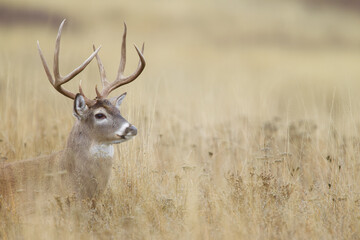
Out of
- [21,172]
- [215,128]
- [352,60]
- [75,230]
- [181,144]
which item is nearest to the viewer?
[75,230]

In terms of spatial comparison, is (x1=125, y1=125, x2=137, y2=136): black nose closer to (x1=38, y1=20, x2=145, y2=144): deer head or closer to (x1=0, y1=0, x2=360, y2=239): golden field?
(x1=38, y1=20, x2=145, y2=144): deer head

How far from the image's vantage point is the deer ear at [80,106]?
6320mm

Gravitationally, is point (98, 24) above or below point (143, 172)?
above

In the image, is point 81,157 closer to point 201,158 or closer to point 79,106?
point 79,106

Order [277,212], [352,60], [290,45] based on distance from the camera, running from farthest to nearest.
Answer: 1. [290,45]
2. [352,60]
3. [277,212]

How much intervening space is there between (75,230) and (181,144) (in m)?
3.58

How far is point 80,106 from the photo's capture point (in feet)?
21.1

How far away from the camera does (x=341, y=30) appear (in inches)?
1137

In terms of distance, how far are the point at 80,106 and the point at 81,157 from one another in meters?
0.59

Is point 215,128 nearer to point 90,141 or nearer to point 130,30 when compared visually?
point 90,141

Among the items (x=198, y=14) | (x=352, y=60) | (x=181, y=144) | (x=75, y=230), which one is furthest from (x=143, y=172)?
(x=198, y=14)

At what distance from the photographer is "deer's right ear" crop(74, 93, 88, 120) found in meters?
6.32

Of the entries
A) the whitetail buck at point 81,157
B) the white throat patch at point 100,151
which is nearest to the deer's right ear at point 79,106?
the whitetail buck at point 81,157

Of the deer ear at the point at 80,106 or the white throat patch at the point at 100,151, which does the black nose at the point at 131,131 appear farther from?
the deer ear at the point at 80,106
